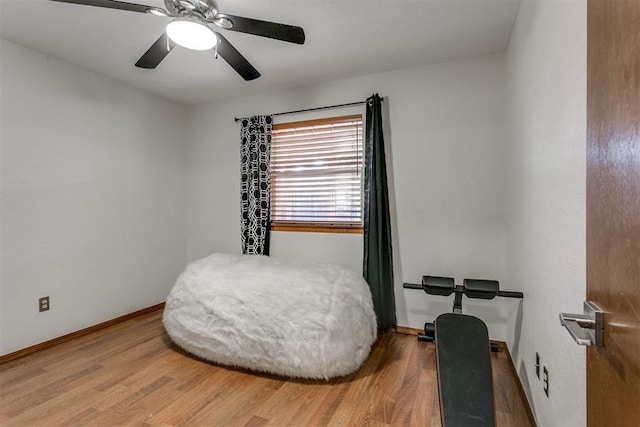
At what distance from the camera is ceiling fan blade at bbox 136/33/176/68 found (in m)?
1.84

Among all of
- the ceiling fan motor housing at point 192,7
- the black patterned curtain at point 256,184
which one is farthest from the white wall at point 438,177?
the ceiling fan motor housing at point 192,7

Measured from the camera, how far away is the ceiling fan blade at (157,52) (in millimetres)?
1842

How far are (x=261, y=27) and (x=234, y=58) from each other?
1.29 ft

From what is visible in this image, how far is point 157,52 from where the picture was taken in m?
1.97

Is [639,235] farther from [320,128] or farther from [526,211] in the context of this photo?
[320,128]

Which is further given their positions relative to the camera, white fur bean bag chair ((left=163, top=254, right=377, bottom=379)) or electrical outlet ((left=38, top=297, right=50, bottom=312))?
electrical outlet ((left=38, top=297, right=50, bottom=312))

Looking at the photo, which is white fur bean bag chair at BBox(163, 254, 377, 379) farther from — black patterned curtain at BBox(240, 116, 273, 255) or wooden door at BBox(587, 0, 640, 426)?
wooden door at BBox(587, 0, 640, 426)

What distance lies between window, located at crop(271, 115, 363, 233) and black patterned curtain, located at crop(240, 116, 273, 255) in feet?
0.27

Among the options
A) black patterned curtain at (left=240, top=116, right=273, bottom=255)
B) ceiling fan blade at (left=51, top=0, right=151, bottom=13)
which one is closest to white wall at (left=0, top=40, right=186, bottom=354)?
black patterned curtain at (left=240, top=116, right=273, bottom=255)

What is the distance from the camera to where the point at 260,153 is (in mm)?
3537

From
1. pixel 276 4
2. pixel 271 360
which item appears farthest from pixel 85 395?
pixel 276 4

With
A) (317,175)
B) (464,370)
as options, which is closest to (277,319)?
(464,370)

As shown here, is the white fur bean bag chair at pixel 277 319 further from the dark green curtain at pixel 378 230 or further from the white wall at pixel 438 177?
the white wall at pixel 438 177

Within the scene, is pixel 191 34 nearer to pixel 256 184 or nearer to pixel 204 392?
pixel 256 184
